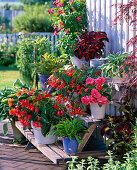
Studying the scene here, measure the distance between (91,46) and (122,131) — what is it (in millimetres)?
1314

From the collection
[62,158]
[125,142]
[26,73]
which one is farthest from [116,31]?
[26,73]

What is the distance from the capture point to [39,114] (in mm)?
4461

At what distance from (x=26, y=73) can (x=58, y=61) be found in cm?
188

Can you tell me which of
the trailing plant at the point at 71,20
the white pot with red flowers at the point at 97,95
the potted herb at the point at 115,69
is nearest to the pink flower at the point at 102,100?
the white pot with red flowers at the point at 97,95

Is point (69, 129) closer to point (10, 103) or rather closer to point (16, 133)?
point (10, 103)

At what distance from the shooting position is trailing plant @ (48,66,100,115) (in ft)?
14.5

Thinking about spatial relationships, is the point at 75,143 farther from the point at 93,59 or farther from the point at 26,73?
the point at 26,73

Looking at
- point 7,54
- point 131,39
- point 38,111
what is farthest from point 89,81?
point 7,54

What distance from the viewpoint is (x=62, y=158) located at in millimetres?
3961

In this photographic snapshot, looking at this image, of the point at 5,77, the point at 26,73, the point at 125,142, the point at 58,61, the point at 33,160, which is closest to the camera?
the point at 125,142

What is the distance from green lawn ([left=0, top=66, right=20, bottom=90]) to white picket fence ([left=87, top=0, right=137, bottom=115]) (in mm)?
3987

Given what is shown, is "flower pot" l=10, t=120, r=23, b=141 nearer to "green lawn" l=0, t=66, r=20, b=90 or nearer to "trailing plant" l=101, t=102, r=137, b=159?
"trailing plant" l=101, t=102, r=137, b=159

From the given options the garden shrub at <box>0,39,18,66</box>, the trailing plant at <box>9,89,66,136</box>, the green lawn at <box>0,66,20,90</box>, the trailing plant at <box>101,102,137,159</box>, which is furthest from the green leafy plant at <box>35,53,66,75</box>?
the garden shrub at <box>0,39,18,66</box>

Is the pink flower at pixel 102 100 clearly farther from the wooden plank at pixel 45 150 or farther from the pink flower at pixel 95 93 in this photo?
the wooden plank at pixel 45 150
